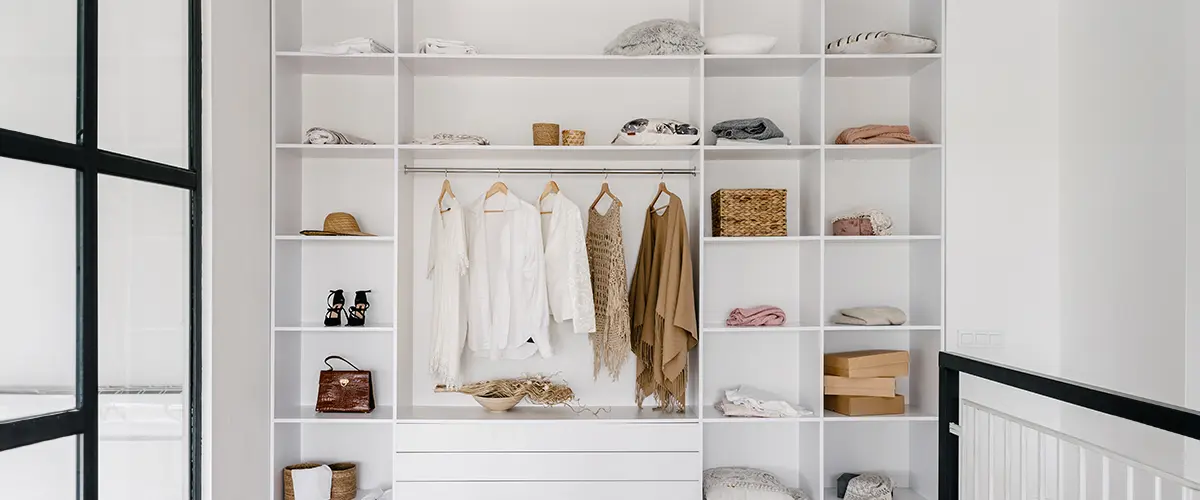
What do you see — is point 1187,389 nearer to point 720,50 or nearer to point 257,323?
point 720,50

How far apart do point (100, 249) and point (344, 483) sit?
166 cm

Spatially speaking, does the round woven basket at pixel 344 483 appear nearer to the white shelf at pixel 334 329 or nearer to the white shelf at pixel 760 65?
the white shelf at pixel 334 329

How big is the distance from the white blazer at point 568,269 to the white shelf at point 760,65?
32.7 inches

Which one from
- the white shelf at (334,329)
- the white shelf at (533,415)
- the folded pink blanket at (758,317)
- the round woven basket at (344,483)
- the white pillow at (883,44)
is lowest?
the round woven basket at (344,483)

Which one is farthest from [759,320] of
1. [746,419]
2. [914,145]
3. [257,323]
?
[257,323]

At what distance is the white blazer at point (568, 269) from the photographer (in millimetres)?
3348

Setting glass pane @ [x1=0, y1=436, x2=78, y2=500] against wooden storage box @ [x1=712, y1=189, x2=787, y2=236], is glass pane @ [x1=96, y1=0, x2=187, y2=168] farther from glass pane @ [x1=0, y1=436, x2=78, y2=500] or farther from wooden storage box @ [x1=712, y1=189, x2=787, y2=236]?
wooden storage box @ [x1=712, y1=189, x2=787, y2=236]

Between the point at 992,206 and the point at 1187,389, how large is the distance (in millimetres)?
941

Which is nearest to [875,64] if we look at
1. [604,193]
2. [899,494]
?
[604,193]

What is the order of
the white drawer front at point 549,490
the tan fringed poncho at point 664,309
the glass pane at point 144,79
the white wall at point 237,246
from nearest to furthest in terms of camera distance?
the glass pane at point 144,79
the white wall at point 237,246
the white drawer front at point 549,490
the tan fringed poncho at point 664,309

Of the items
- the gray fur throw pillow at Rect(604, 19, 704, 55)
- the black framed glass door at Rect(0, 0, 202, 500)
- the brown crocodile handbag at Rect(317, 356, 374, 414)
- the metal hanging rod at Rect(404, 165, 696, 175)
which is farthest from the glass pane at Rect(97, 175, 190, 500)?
the gray fur throw pillow at Rect(604, 19, 704, 55)

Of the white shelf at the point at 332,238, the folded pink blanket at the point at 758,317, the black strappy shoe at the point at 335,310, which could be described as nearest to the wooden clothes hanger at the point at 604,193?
the folded pink blanket at the point at 758,317

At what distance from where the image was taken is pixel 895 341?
12.0 ft

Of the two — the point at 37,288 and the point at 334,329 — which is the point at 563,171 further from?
the point at 37,288
